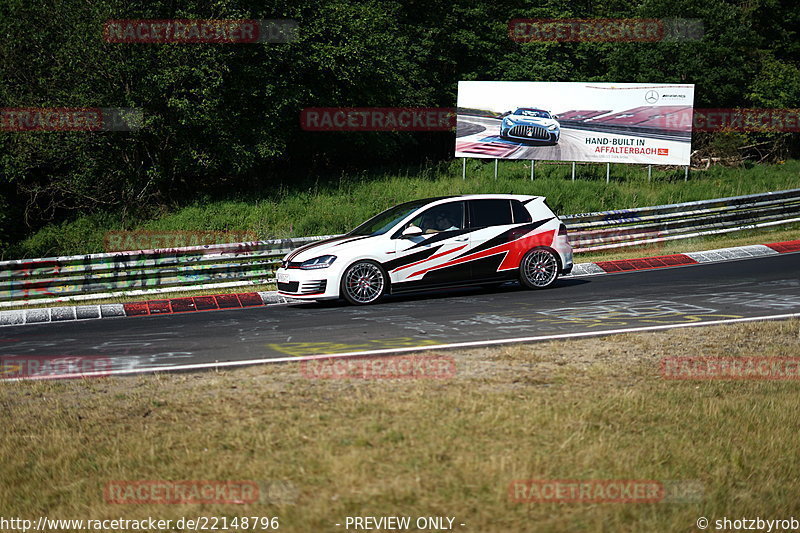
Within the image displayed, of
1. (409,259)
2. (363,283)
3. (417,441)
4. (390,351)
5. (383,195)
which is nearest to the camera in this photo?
(417,441)

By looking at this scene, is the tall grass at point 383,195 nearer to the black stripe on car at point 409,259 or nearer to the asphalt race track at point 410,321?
the black stripe on car at point 409,259

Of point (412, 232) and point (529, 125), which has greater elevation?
point (529, 125)

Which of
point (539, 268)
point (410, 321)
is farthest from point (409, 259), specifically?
point (539, 268)

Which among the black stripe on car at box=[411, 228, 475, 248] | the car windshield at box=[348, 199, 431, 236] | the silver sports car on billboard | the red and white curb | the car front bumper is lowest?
the red and white curb

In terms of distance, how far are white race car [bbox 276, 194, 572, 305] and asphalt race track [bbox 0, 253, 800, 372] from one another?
0.34m

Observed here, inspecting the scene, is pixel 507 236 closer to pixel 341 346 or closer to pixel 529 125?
pixel 341 346

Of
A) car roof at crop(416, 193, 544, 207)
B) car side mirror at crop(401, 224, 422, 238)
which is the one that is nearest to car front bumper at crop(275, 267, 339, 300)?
car side mirror at crop(401, 224, 422, 238)

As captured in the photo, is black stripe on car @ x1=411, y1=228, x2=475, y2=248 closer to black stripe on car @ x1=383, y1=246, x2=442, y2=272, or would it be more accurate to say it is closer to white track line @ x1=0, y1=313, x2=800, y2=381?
black stripe on car @ x1=383, y1=246, x2=442, y2=272

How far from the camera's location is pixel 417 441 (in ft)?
18.4

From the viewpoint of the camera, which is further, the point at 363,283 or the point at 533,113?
the point at 533,113

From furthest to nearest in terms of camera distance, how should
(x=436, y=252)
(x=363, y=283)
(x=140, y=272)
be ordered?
(x=140, y=272) → (x=436, y=252) → (x=363, y=283)

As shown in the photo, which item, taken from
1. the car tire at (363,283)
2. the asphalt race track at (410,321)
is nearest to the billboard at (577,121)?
the asphalt race track at (410,321)

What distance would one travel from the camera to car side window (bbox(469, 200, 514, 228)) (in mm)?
13375

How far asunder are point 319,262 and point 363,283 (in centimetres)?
77
